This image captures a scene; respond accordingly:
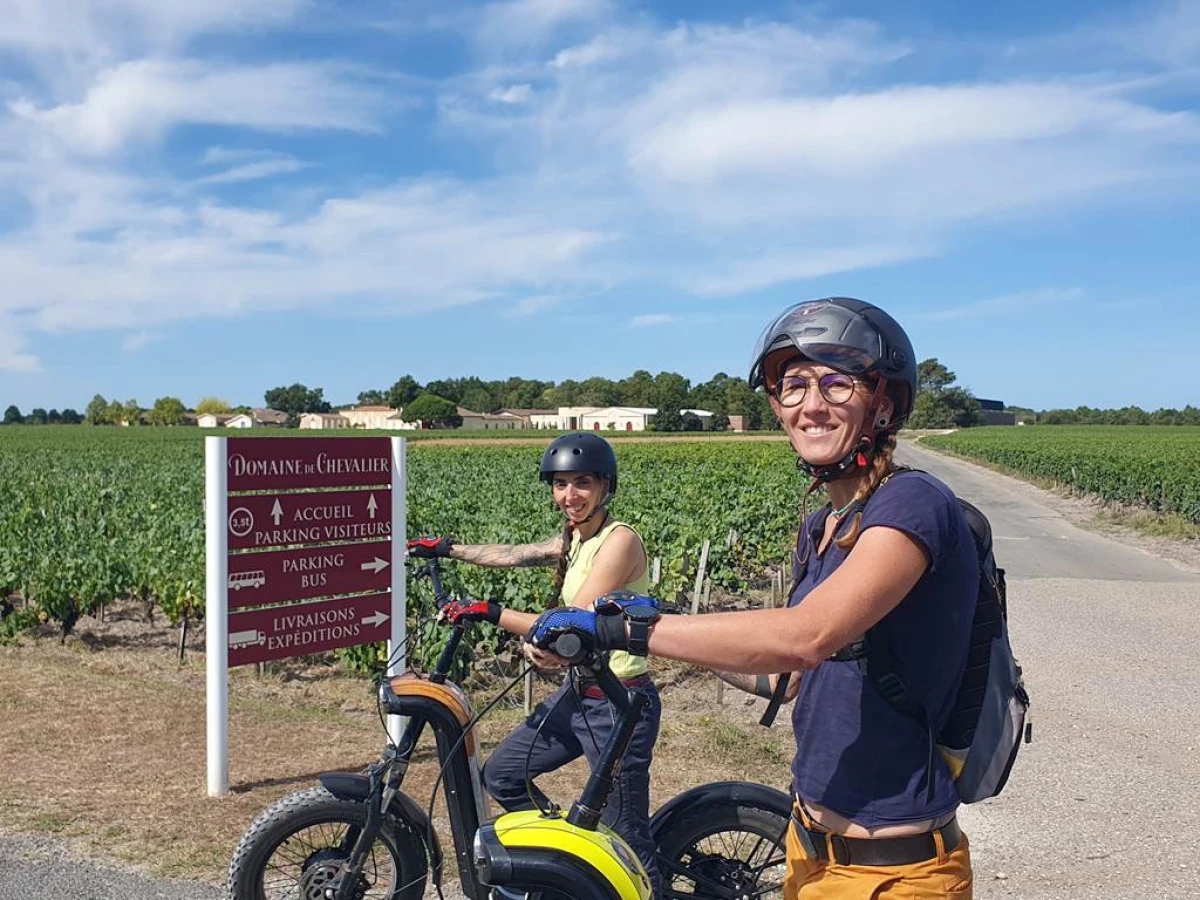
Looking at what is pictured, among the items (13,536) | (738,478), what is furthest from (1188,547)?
(13,536)

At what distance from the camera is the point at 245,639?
598 centimetres

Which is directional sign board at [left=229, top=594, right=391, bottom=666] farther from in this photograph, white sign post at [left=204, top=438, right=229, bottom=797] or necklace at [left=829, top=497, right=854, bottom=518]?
necklace at [left=829, top=497, right=854, bottom=518]

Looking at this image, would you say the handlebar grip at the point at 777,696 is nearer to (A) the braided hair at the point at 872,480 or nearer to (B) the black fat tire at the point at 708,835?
(A) the braided hair at the point at 872,480

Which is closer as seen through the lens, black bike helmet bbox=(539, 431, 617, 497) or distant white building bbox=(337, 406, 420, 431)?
black bike helmet bbox=(539, 431, 617, 497)

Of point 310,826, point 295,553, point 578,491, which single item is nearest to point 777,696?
point 578,491

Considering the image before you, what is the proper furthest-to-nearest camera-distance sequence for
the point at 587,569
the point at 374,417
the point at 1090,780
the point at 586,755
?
the point at 374,417, the point at 1090,780, the point at 587,569, the point at 586,755

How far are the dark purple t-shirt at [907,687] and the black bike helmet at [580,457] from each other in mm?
1720

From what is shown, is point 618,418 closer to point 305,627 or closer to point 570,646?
point 305,627

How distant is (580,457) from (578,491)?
4.8 inches

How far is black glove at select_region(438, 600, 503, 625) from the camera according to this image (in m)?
3.24

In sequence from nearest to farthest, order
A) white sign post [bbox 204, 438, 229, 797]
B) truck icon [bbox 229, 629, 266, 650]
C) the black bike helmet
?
the black bike helmet < white sign post [bbox 204, 438, 229, 797] < truck icon [bbox 229, 629, 266, 650]

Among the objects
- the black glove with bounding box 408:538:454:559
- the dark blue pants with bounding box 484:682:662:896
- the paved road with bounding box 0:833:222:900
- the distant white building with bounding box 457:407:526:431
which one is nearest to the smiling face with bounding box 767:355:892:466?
the dark blue pants with bounding box 484:682:662:896

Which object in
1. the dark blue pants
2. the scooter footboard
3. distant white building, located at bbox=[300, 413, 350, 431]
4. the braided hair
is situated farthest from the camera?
distant white building, located at bbox=[300, 413, 350, 431]

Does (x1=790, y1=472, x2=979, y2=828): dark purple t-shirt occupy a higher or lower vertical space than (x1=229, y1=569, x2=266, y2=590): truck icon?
higher
